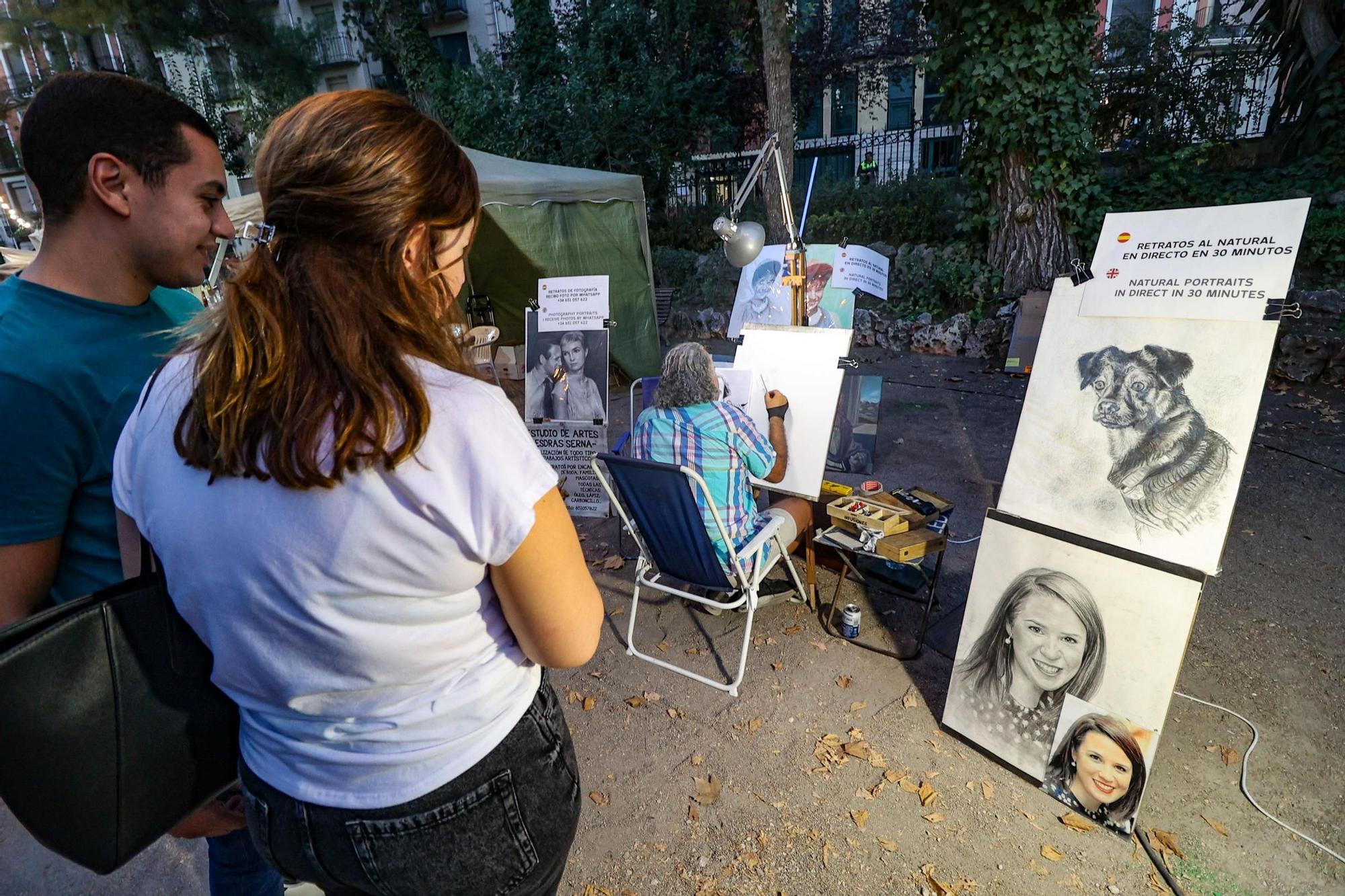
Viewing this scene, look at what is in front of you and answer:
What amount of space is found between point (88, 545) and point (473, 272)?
680 centimetres

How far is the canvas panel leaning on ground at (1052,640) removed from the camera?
1963 millimetres

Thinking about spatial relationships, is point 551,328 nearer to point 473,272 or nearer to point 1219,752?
point 473,272

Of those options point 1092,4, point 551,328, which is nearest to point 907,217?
point 1092,4

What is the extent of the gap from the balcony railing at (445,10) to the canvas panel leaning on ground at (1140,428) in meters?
22.7

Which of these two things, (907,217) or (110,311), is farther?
(907,217)

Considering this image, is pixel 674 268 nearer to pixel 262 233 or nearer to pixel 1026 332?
pixel 1026 332

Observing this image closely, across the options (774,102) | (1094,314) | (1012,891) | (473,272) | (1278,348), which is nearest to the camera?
(1012,891)

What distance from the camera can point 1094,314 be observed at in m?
2.24

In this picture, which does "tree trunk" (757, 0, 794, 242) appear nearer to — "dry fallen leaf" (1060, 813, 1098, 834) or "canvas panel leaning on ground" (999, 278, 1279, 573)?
"canvas panel leaning on ground" (999, 278, 1279, 573)

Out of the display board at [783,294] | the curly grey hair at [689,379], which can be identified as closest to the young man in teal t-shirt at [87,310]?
the curly grey hair at [689,379]

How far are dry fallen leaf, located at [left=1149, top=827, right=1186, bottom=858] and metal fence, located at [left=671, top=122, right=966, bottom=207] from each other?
1126cm

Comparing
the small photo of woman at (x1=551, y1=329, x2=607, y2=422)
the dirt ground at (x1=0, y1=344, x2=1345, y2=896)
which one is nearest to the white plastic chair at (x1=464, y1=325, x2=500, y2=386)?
the small photo of woman at (x1=551, y1=329, x2=607, y2=422)

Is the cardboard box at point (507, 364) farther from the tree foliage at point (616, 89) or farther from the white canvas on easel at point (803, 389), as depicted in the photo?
the tree foliage at point (616, 89)

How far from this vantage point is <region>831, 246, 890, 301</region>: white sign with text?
465 centimetres
